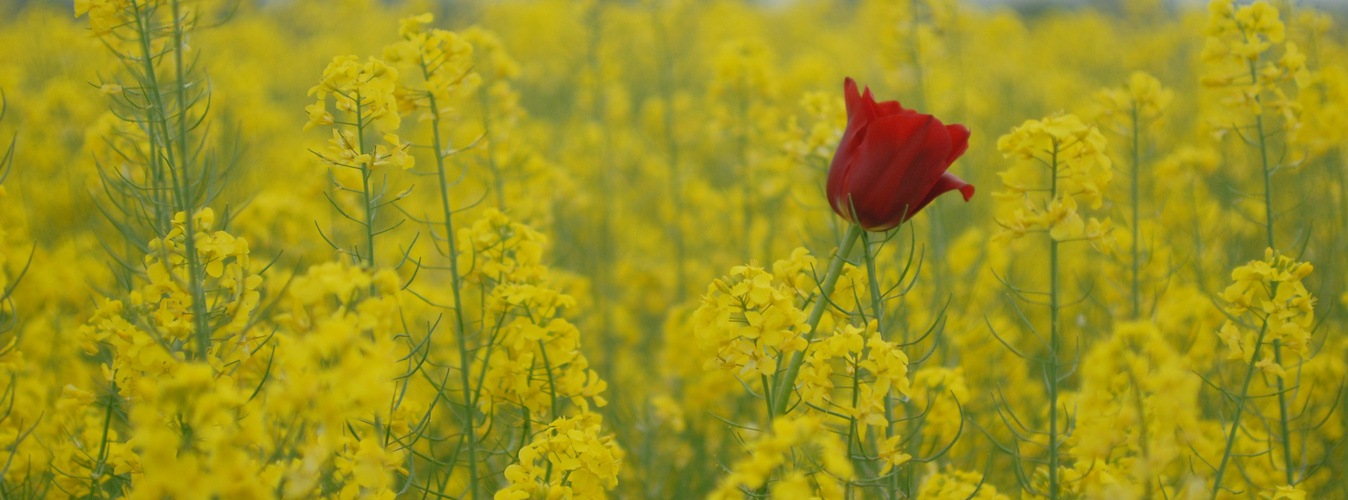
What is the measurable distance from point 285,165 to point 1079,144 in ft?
17.2

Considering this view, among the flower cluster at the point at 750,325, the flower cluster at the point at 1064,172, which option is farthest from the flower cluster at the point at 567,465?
the flower cluster at the point at 1064,172

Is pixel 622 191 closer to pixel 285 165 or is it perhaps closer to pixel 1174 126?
pixel 285 165

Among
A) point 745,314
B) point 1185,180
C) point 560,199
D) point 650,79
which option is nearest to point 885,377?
point 745,314

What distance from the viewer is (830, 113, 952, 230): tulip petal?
141 cm

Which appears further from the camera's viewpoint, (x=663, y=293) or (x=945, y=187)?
(x=663, y=293)

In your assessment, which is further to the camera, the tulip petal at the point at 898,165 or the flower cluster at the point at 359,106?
the flower cluster at the point at 359,106

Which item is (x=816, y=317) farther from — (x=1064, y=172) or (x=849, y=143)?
(x=1064, y=172)

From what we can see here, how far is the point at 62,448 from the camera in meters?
1.93

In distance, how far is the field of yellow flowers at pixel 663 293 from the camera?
1.41 metres

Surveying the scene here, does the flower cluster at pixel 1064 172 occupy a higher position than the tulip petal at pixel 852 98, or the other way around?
the tulip petal at pixel 852 98

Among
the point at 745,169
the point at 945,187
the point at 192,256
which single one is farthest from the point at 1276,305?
the point at 745,169

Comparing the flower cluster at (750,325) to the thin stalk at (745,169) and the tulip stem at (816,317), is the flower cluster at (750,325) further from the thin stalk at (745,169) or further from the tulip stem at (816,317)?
the thin stalk at (745,169)

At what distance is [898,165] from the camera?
1.41 meters

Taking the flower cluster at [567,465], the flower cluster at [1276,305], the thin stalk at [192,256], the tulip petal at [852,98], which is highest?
the tulip petal at [852,98]
